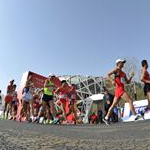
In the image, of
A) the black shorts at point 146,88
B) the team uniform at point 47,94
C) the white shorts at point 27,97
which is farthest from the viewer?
the white shorts at point 27,97

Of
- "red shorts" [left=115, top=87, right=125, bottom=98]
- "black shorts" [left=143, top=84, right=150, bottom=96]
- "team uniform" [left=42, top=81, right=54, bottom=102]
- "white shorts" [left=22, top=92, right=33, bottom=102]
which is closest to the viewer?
"black shorts" [left=143, top=84, right=150, bottom=96]

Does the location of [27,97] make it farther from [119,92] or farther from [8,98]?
[119,92]

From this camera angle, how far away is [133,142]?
5.15m

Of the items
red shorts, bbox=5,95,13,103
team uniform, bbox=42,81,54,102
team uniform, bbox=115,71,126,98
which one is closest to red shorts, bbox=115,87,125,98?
team uniform, bbox=115,71,126,98

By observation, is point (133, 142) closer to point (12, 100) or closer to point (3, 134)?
point (3, 134)

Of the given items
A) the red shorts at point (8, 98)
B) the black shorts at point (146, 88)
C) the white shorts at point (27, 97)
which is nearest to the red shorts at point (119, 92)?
the black shorts at point (146, 88)

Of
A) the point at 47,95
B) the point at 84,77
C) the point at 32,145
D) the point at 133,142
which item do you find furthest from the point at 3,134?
the point at 84,77

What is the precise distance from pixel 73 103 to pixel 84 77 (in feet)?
180

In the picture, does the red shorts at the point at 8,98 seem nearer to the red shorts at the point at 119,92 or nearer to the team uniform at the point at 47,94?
the team uniform at the point at 47,94

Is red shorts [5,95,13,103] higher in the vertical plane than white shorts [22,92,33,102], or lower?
higher

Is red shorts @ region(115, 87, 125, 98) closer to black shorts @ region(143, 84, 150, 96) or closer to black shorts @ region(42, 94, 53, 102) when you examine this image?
Result: black shorts @ region(143, 84, 150, 96)

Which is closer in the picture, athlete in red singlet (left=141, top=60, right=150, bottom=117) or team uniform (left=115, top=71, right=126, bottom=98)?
athlete in red singlet (left=141, top=60, right=150, bottom=117)

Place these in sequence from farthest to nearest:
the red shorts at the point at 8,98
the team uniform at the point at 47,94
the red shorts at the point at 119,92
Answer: the red shorts at the point at 8,98 < the team uniform at the point at 47,94 < the red shorts at the point at 119,92

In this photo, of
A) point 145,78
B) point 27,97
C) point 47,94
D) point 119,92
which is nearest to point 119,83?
point 119,92
